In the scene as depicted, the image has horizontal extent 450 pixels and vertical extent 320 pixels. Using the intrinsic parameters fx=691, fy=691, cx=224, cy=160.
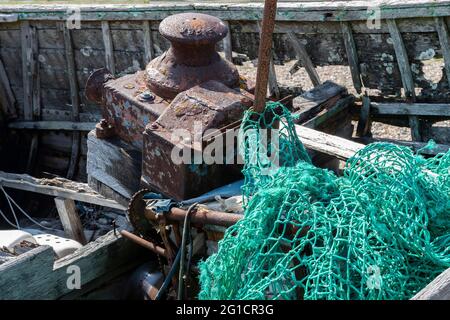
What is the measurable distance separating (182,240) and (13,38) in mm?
5480

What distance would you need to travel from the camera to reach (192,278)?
12.4ft

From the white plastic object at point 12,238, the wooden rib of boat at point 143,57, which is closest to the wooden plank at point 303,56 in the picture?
the wooden rib of boat at point 143,57

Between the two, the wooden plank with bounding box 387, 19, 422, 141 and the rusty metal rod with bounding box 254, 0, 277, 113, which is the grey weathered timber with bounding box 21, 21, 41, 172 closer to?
the wooden plank with bounding box 387, 19, 422, 141

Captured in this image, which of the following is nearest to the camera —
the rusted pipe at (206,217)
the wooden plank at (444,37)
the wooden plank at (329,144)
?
the rusted pipe at (206,217)

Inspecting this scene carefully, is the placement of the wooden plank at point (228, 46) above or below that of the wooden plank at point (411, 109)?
above

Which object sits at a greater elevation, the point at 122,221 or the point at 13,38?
the point at 13,38

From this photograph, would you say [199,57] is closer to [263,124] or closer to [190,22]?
[190,22]

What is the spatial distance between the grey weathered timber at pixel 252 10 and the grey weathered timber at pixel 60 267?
3193 millimetres

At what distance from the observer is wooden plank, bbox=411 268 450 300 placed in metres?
2.61

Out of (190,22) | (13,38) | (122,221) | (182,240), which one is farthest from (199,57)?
(13,38)

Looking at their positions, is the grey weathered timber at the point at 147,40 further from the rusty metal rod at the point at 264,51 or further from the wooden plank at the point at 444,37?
the rusty metal rod at the point at 264,51

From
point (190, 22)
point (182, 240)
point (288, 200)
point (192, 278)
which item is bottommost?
point (192, 278)

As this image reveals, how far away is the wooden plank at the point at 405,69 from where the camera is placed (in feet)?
20.3

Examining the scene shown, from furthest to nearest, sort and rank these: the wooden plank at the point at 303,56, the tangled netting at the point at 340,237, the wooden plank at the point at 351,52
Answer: the wooden plank at the point at 303,56 < the wooden plank at the point at 351,52 < the tangled netting at the point at 340,237
